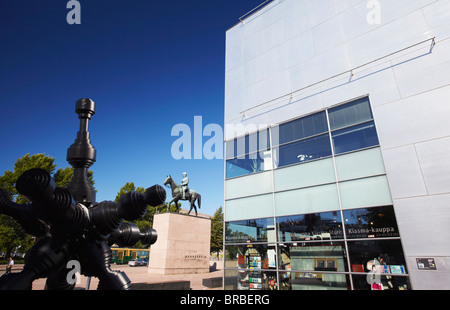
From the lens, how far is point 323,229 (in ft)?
31.5

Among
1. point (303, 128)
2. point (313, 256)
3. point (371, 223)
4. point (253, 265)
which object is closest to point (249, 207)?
point (253, 265)

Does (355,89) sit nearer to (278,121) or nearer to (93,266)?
→ (278,121)

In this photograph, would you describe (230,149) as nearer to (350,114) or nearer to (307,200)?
(307,200)

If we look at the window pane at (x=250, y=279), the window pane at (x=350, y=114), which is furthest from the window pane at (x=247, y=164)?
the window pane at (x=250, y=279)

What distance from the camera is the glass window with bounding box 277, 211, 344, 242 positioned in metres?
9.36

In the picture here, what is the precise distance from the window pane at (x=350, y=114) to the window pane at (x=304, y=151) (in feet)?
2.37

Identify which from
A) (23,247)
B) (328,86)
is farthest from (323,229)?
(23,247)

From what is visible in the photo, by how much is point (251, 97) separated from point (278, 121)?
92.5 inches

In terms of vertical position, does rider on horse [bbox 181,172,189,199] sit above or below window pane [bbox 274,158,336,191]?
above

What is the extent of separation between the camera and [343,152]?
32.8 ft

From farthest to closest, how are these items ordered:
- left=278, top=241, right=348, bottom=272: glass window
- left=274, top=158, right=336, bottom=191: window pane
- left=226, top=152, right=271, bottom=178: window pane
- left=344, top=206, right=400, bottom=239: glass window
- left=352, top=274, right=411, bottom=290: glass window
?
left=226, top=152, right=271, bottom=178: window pane
left=274, top=158, right=336, bottom=191: window pane
left=278, top=241, right=348, bottom=272: glass window
left=344, top=206, right=400, bottom=239: glass window
left=352, top=274, right=411, bottom=290: glass window

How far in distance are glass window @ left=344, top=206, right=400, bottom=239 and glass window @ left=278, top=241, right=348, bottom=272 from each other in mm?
671

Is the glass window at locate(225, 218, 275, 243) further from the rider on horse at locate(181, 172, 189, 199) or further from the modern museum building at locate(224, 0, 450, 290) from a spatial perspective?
the rider on horse at locate(181, 172, 189, 199)

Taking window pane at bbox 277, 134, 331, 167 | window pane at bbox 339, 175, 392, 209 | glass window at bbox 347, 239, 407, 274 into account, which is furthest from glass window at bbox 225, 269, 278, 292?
window pane at bbox 277, 134, 331, 167
